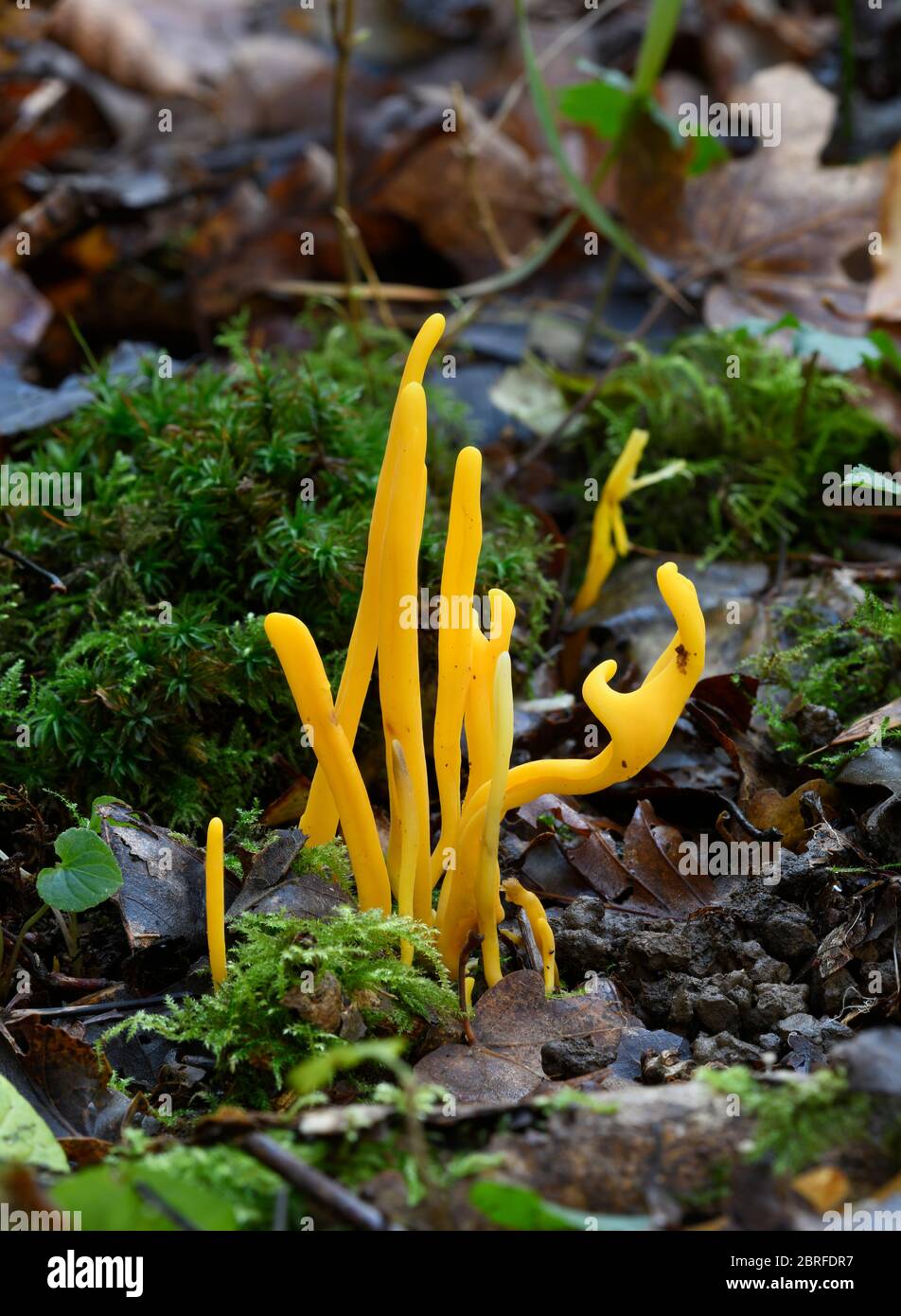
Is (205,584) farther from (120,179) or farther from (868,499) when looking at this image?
(120,179)

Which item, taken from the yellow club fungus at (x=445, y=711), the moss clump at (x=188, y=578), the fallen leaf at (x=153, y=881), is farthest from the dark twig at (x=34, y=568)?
the yellow club fungus at (x=445, y=711)

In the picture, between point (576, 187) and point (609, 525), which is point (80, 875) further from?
point (576, 187)

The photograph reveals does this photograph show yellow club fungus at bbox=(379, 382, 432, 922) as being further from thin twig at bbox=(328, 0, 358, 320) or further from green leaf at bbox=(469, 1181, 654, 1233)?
thin twig at bbox=(328, 0, 358, 320)

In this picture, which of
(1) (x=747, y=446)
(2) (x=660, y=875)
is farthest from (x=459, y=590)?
(1) (x=747, y=446)

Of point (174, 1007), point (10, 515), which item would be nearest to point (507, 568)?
point (10, 515)

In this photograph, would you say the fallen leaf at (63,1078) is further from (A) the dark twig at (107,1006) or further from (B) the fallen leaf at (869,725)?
(B) the fallen leaf at (869,725)

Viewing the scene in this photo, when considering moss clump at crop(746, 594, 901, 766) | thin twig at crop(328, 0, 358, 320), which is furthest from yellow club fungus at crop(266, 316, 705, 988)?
thin twig at crop(328, 0, 358, 320)
